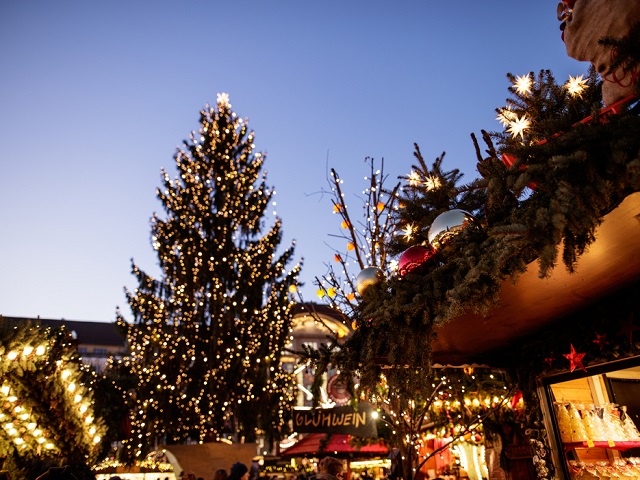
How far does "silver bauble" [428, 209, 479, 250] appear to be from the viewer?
3199 mm

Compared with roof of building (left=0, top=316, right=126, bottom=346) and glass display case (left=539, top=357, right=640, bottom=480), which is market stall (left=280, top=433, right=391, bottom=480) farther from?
roof of building (left=0, top=316, right=126, bottom=346)

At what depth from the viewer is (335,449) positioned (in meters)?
11.4

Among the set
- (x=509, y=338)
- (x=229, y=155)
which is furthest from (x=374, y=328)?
(x=229, y=155)

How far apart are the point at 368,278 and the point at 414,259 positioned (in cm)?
73

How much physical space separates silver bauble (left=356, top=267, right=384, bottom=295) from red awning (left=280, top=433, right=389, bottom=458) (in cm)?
816

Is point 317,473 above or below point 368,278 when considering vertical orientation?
below

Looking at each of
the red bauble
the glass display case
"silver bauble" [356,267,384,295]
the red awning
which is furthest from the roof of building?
the red bauble

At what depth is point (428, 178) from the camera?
17.4 ft

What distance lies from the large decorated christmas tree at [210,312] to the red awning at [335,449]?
3238mm

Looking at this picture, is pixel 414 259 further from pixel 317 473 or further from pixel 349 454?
pixel 349 454

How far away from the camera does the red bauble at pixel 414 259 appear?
11.1 ft

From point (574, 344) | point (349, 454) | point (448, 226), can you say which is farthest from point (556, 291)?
point (349, 454)

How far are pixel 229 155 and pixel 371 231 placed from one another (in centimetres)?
1375

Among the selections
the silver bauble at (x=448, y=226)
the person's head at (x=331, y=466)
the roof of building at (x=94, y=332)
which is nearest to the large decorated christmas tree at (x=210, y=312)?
the person's head at (x=331, y=466)
